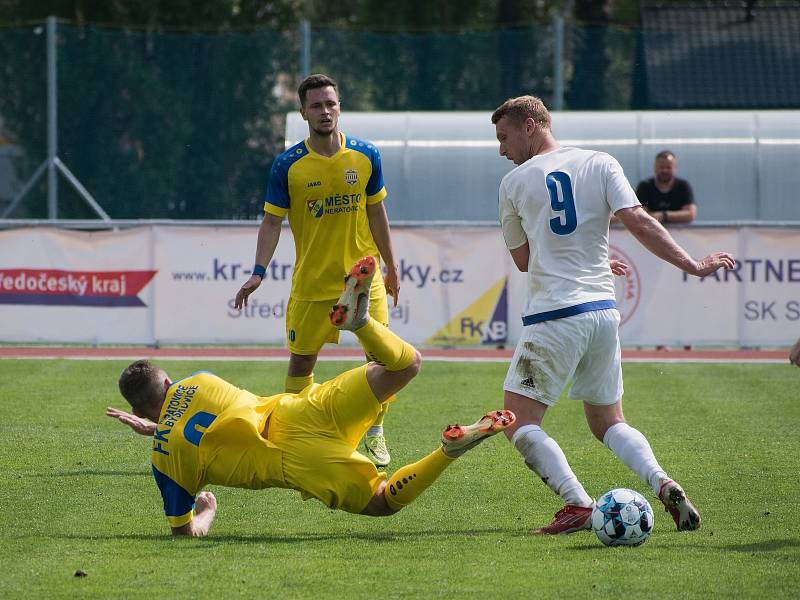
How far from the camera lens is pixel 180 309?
14781 millimetres

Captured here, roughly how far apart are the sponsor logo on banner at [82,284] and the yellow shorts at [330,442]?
895 cm

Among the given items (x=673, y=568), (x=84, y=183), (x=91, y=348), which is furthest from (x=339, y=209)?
(x=84, y=183)

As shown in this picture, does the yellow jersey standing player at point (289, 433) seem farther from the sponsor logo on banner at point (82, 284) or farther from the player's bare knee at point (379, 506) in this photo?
the sponsor logo on banner at point (82, 284)

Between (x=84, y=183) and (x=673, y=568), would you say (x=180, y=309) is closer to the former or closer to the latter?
(x=84, y=183)

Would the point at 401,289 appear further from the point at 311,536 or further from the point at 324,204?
the point at 311,536

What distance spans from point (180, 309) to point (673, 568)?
10.2 meters

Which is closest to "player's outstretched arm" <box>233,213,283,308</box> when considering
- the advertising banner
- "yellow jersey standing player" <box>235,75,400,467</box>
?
"yellow jersey standing player" <box>235,75,400,467</box>

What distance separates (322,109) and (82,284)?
25.8 feet

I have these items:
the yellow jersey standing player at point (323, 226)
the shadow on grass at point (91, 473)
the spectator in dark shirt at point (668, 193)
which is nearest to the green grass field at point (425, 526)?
the shadow on grass at point (91, 473)

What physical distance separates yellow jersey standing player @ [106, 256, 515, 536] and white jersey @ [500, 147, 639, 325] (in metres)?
0.76

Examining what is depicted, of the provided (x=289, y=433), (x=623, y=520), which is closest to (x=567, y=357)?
(x=623, y=520)

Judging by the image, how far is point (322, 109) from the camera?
762cm

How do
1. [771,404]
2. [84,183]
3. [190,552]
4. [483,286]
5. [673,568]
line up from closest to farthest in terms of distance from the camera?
[673,568], [190,552], [771,404], [483,286], [84,183]

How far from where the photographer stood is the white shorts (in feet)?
19.9
